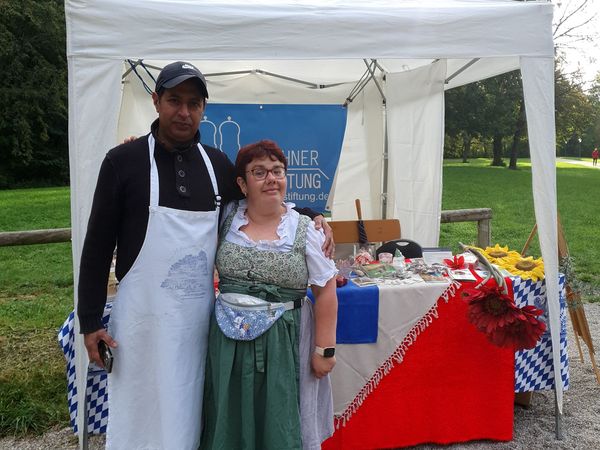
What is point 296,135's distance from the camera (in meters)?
4.48

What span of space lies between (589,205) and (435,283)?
40.6ft

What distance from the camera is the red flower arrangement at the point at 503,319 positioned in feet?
7.67

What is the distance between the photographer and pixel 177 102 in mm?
1674

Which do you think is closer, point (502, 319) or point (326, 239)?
point (326, 239)

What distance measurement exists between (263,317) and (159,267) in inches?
15.2

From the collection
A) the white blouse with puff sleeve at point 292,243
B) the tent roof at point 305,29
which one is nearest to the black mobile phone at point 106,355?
the white blouse with puff sleeve at point 292,243

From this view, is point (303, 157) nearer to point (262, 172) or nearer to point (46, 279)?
point (262, 172)

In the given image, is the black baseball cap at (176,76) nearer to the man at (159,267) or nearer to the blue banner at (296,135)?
the man at (159,267)

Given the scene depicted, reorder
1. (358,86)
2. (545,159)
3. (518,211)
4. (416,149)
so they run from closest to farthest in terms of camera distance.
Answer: (545,159), (416,149), (358,86), (518,211)

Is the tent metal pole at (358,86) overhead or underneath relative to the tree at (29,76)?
underneath

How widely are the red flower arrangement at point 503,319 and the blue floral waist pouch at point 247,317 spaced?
3.79ft

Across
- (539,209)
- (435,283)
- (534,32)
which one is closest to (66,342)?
(435,283)

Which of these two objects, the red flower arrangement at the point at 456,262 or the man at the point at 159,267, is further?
the red flower arrangement at the point at 456,262

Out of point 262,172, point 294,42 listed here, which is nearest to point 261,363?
point 262,172
